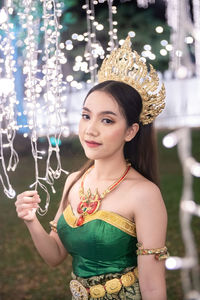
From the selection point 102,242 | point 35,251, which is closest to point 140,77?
point 102,242

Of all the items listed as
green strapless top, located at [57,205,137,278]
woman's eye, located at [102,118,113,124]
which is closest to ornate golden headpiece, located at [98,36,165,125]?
woman's eye, located at [102,118,113,124]

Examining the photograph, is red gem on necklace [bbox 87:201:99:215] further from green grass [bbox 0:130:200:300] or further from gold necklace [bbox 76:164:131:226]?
green grass [bbox 0:130:200:300]

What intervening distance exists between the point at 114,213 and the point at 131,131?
288mm

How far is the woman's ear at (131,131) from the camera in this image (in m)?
1.56

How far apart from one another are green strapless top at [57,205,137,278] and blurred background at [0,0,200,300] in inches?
6.1

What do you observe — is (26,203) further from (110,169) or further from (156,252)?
(156,252)

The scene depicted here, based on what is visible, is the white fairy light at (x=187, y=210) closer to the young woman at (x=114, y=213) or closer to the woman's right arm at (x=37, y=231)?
the young woman at (x=114, y=213)

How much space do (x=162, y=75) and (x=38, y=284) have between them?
12.3 feet

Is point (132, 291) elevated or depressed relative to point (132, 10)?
depressed

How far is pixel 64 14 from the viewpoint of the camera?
19.4 feet

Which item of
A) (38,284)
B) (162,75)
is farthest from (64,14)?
(38,284)

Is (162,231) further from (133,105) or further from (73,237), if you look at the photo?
(133,105)

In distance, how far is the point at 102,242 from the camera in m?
1.47

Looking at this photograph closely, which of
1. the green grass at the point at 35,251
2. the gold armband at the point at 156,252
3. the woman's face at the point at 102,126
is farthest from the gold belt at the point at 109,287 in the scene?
the green grass at the point at 35,251
